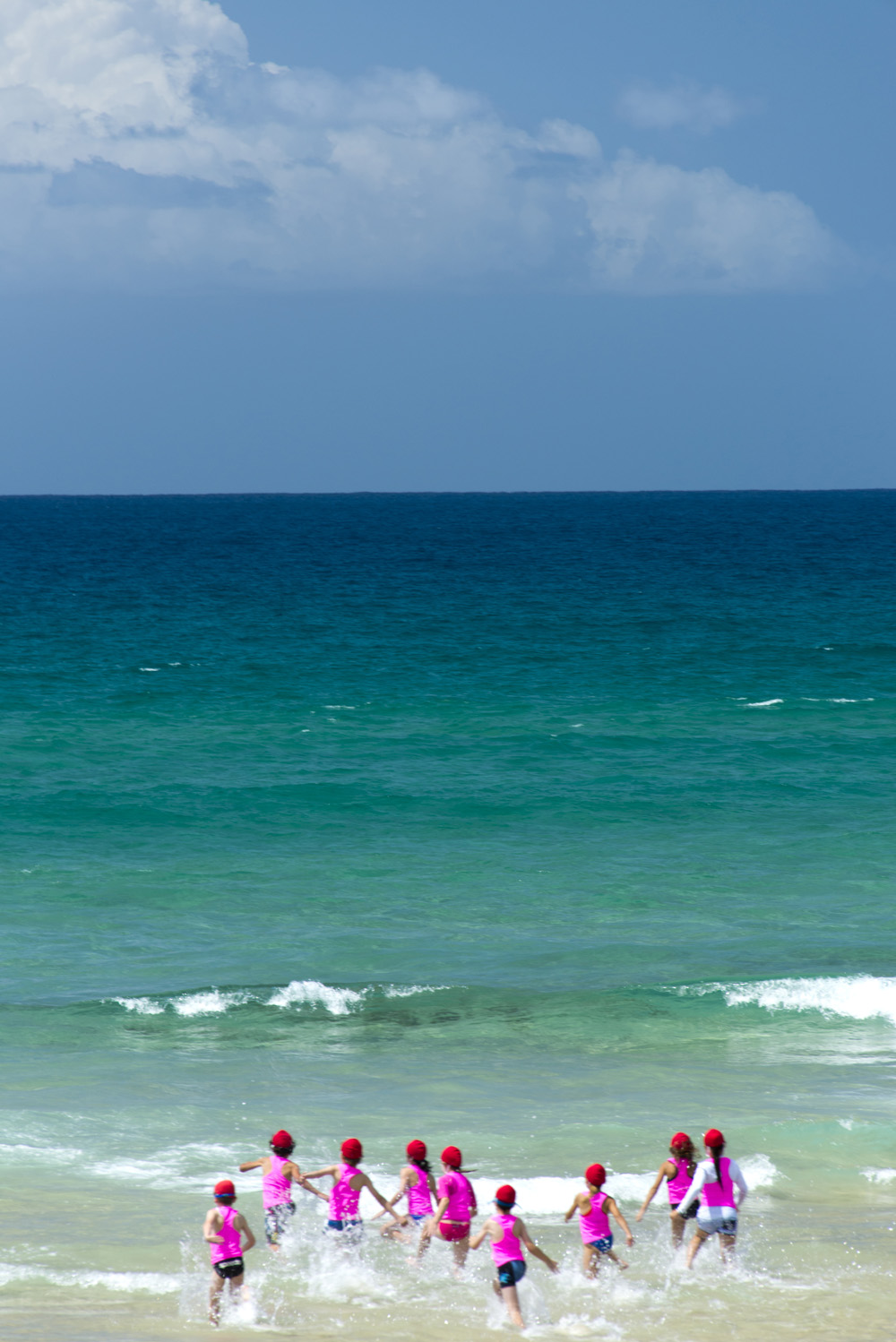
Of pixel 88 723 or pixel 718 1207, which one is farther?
pixel 88 723

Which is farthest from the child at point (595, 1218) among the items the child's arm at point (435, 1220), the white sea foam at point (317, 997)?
the white sea foam at point (317, 997)

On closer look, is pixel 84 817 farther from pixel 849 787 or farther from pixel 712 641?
pixel 712 641

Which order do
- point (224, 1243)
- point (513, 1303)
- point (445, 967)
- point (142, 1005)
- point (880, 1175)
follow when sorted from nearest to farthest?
point (513, 1303), point (224, 1243), point (880, 1175), point (142, 1005), point (445, 967)

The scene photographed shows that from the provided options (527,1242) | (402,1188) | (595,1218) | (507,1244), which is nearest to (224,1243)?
(402,1188)

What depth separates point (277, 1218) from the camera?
11898 millimetres

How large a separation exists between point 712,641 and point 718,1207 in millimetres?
43853

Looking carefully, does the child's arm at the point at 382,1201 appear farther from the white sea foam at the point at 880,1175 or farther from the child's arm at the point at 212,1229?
the white sea foam at the point at 880,1175

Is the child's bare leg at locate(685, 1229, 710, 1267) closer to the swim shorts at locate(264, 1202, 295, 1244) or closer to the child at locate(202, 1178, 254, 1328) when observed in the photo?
the swim shorts at locate(264, 1202, 295, 1244)

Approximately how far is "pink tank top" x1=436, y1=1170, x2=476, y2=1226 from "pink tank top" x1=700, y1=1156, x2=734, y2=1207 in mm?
2063

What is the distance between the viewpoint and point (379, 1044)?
17.4 m

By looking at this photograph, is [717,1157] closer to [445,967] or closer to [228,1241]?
[228,1241]

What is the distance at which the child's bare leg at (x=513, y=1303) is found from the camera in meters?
10.7

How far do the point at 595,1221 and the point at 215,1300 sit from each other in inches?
127

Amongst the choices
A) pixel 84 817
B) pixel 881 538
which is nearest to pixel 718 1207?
pixel 84 817
